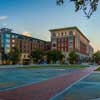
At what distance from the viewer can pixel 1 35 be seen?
11406cm

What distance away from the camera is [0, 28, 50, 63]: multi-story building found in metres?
114

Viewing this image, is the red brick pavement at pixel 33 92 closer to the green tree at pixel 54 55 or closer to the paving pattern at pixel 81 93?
the paving pattern at pixel 81 93

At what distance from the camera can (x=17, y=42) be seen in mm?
121375

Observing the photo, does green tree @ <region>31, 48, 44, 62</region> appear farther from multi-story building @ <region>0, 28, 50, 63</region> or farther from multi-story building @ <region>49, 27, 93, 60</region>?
multi-story building @ <region>49, 27, 93, 60</region>

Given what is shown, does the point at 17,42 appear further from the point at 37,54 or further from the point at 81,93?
the point at 81,93

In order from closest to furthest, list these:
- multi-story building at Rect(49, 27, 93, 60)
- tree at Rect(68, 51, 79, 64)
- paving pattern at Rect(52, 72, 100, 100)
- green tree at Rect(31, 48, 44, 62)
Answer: paving pattern at Rect(52, 72, 100, 100) < green tree at Rect(31, 48, 44, 62) < tree at Rect(68, 51, 79, 64) < multi-story building at Rect(49, 27, 93, 60)

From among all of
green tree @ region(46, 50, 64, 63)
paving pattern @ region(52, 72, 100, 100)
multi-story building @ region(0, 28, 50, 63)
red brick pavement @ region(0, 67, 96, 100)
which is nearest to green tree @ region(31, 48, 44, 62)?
green tree @ region(46, 50, 64, 63)

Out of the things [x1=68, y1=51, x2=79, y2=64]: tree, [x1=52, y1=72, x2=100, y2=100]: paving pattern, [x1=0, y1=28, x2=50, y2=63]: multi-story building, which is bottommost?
[x1=52, y1=72, x2=100, y2=100]: paving pattern

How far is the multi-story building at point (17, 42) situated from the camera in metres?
114

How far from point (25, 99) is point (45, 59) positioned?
398 ft

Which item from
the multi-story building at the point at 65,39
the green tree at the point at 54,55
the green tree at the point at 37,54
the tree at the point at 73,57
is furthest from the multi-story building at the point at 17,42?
the tree at the point at 73,57

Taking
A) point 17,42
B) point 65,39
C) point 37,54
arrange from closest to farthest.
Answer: point 37,54, point 17,42, point 65,39

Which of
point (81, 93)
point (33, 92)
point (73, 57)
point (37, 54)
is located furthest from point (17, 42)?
point (81, 93)

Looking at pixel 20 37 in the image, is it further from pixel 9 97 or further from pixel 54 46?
pixel 9 97
